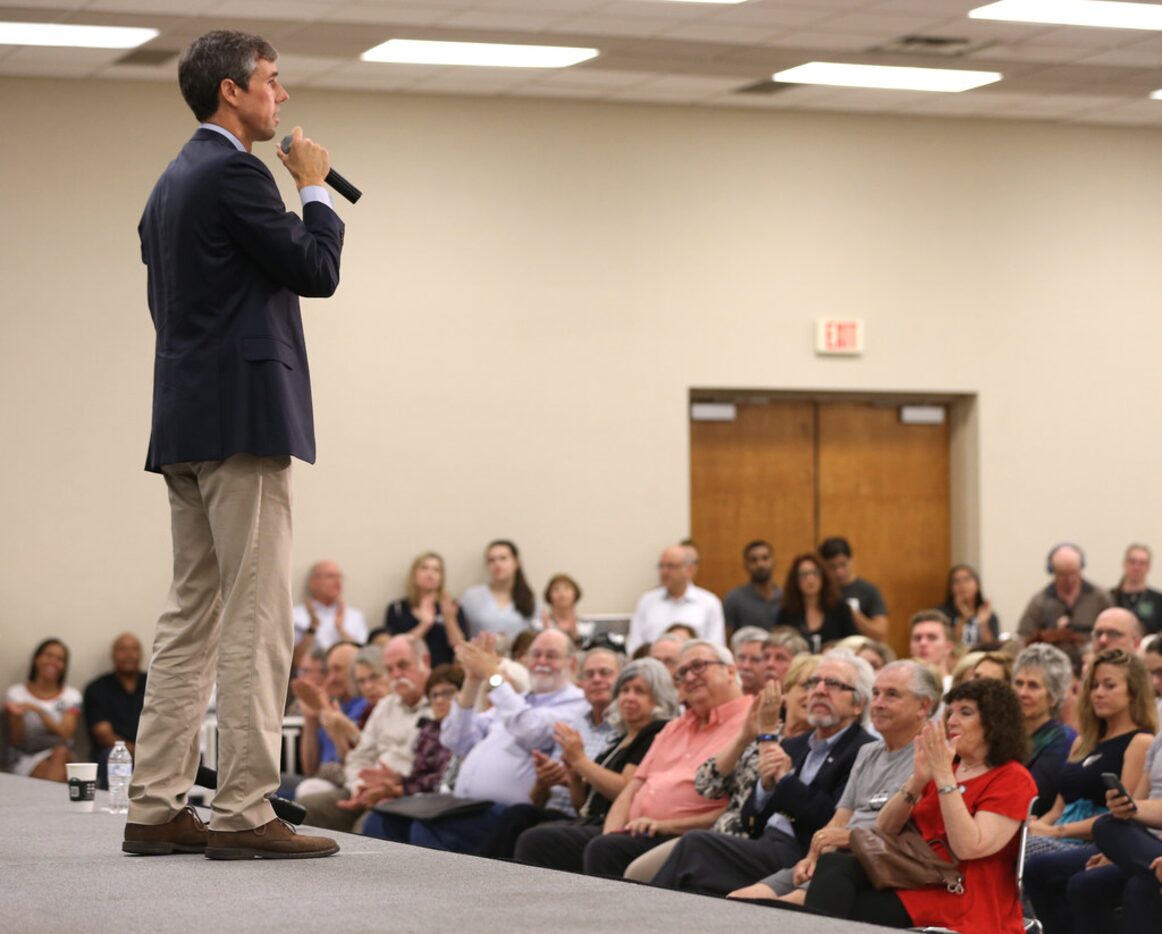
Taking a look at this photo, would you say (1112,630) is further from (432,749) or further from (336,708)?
(336,708)

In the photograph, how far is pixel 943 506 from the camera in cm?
1274

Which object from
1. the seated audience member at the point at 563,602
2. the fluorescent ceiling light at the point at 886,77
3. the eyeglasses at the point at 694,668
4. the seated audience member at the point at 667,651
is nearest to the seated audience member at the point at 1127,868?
the eyeglasses at the point at 694,668

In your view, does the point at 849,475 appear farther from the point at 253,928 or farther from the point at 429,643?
the point at 253,928

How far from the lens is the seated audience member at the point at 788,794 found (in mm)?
5711

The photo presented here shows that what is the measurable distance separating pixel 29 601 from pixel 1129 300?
7396mm

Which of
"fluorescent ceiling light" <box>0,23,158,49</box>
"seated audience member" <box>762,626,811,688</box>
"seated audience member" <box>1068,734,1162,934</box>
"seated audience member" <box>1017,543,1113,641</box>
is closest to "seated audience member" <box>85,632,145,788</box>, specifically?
"fluorescent ceiling light" <box>0,23,158,49</box>

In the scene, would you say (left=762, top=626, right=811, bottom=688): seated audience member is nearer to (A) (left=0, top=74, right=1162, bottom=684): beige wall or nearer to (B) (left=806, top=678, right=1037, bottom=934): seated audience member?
(B) (left=806, top=678, right=1037, bottom=934): seated audience member

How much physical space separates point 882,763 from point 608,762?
1.53 metres

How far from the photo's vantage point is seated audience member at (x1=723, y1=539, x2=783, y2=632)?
11.6 meters

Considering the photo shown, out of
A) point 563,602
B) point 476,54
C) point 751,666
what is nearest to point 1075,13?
point 476,54

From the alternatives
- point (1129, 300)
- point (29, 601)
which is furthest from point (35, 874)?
point (1129, 300)

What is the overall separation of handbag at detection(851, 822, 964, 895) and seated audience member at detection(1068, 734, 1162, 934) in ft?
2.17

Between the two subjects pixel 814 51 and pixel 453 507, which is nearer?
pixel 814 51

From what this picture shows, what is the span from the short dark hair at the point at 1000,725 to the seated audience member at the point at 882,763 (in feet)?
1.29
